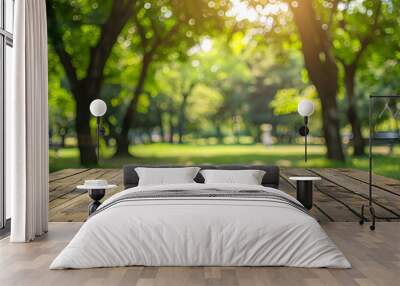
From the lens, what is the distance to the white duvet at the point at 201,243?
375cm

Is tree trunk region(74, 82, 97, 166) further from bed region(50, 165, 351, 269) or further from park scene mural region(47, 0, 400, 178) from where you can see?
bed region(50, 165, 351, 269)

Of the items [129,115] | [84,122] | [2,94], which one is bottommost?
[84,122]

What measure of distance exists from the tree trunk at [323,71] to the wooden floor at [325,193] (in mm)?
942

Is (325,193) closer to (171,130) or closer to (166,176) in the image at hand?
(166,176)

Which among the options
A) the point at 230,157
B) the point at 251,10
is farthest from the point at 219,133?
the point at 251,10

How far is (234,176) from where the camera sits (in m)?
5.40

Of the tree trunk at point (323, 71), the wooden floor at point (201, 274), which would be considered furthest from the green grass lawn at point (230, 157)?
the wooden floor at point (201, 274)

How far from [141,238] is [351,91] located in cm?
845

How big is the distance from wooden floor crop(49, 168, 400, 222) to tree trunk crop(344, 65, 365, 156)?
2.21 m

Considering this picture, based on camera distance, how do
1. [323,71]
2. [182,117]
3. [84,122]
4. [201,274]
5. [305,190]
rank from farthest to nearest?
[182,117], [84,122], [323,71], [305,190], [201,274]

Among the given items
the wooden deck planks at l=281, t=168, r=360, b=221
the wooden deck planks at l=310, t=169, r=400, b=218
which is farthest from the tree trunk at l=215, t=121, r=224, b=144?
the wooden deck planks at l=281, t=168, r=360, b=221

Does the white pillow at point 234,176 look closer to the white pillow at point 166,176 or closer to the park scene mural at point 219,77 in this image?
the white pillow at point 166,176

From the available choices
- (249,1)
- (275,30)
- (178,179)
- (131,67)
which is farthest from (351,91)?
(178,179)

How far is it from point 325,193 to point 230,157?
4.31 metres
